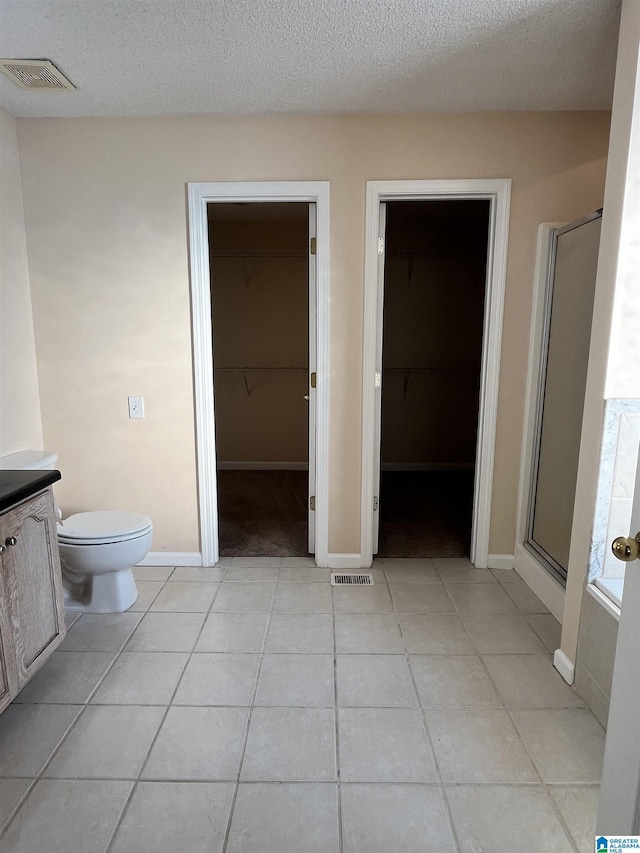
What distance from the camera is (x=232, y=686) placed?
191 centimetres

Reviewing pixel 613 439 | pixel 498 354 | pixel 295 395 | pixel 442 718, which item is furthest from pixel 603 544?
pixel 295 395

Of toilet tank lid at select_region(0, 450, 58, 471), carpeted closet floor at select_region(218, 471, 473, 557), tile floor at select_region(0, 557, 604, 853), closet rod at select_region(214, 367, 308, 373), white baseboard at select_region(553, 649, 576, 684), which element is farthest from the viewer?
closet rod at select_region(214, 367, 308, 373)

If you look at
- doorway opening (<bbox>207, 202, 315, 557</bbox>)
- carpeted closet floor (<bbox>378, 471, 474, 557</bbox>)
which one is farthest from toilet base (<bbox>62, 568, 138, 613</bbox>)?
doorway opening (<bbox>207, 202, 315, 557</bbox>)

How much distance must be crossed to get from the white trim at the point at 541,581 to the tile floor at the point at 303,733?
0.17 ft

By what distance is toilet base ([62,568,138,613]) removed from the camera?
7.96ft

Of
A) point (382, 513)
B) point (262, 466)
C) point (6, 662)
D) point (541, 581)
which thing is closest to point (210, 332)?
point (6, 662)

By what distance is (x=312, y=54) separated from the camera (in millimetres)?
1957

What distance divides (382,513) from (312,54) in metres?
2.79

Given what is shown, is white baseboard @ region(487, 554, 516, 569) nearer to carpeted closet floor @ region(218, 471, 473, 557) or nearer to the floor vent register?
carpeted closet floor @ region(218, 471, 473, 557)

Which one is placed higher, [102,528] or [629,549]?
[629,549]

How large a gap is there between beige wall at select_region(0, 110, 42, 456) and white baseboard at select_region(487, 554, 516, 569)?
264 cm

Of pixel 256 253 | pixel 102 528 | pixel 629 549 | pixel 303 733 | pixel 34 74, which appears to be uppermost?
pixel 34 74

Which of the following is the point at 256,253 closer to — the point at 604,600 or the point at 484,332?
the point at 484,332

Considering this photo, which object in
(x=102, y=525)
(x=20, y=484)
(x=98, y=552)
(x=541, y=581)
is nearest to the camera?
(x=20, y=484)
